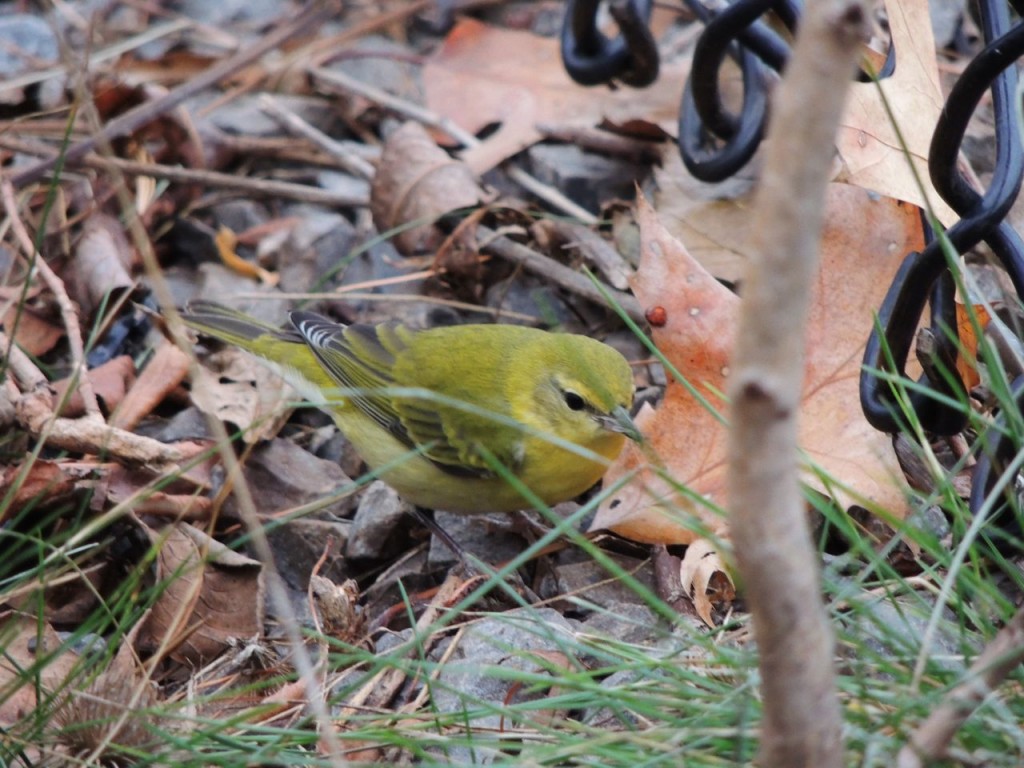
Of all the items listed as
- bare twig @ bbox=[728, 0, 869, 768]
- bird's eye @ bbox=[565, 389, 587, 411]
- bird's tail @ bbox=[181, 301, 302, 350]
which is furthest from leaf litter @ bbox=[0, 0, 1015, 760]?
bare twig @ bbox=[728, 0, 869, 768]

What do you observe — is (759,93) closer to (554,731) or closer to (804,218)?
(554,731)

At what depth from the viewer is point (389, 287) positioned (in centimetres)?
526

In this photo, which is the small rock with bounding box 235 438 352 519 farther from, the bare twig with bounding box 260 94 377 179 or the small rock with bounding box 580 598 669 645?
the bare twig with bounding box 260 94 377 179

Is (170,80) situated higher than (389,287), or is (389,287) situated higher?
(170,80)


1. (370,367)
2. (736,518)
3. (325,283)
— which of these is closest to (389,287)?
(325,283)

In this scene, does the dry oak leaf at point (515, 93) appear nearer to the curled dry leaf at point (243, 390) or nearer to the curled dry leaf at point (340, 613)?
the curled dry leaf at point (243, 390)

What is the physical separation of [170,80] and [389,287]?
7.70 feet

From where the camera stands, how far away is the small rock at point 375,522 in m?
4.12

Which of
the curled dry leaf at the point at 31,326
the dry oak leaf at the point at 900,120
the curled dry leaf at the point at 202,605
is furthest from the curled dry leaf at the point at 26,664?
the dry oak leaf at the point at 900,120

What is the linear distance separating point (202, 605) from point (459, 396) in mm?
1301

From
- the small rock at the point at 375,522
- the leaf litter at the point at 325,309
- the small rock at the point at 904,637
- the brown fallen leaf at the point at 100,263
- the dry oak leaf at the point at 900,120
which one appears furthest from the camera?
the brown fallen leaf at the point at 100,263

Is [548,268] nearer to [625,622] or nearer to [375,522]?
[375,522]

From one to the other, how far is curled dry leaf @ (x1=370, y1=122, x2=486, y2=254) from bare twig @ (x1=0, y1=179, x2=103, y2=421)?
56.2 inches

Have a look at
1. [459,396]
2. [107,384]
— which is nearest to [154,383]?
[107,384]
